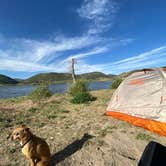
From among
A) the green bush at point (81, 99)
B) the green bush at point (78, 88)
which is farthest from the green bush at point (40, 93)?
the green bush at point (81, 99)

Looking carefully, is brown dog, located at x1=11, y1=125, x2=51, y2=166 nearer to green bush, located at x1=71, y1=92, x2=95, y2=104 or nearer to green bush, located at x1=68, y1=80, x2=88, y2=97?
green bush, located at x1=71, y1=92, x2=95, y2=104

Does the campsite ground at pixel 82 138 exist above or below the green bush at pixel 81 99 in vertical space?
below

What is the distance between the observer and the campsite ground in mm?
4184

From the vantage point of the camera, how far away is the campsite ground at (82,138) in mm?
4184

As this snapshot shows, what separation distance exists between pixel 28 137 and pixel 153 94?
3.96m

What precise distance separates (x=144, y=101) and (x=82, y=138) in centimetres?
230

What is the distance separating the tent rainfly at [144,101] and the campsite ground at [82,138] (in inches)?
10.7

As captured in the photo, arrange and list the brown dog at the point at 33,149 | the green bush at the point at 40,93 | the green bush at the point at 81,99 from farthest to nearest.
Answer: the green bush at the point at 40,93, the green bush at the point at 81,99, the brown dog at the point at 33,149

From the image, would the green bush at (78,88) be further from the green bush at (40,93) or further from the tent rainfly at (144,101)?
the tent rainfly at (144,101)

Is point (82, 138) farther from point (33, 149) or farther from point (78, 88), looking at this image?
point (78, 88)

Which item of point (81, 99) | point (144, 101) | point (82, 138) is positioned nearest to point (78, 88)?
point (81, 99)

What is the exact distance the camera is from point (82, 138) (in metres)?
5.28

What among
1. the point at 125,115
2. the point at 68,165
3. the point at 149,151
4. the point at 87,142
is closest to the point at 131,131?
the point at 125,115

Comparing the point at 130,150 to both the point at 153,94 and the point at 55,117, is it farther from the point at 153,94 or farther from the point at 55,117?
the point at 55,117
